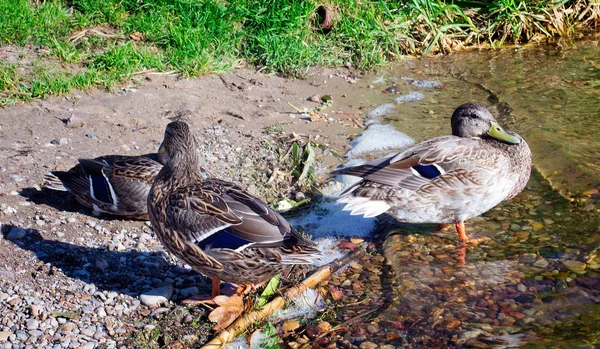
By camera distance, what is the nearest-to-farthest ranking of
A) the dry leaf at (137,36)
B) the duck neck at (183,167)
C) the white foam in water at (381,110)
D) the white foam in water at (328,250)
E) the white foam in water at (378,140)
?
the duck neck at (183,167), the white foam in water at (328,250), the white foam in water at (378,140), the white foam in water at (381,110), the dry leaf at (137,36)

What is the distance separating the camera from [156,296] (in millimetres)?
4168

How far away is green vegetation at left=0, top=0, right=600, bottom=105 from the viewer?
696cm

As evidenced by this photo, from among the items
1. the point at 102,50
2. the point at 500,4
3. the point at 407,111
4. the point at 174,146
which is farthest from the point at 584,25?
the point at 174,146

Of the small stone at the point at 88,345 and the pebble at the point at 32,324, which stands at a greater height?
the pebble at the point at 32,324

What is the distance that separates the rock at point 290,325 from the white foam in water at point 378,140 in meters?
2.28

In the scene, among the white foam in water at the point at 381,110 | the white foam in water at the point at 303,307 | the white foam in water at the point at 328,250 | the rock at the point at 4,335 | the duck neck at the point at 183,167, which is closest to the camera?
the rock at the point at 4,335

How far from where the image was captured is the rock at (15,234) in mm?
4559

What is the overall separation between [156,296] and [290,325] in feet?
2.45

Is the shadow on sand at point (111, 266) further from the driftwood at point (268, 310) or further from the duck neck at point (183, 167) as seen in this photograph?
the duck neck at point (183, 167)

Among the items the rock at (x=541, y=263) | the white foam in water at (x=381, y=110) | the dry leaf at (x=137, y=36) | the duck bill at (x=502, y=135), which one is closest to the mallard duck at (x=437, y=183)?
the duck bill at (x=502, y=135)

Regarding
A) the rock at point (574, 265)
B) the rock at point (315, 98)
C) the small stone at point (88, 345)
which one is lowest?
the small stone at point (88, 345)

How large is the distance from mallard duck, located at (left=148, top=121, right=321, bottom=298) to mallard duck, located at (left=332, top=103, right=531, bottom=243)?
103 cm

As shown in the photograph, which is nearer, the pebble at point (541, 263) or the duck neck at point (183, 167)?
the duck neck at point (183, 167)

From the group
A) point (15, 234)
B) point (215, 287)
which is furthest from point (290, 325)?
point (15, 234)
